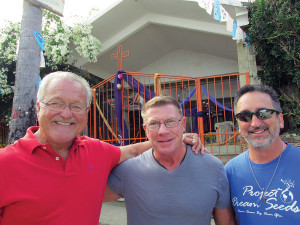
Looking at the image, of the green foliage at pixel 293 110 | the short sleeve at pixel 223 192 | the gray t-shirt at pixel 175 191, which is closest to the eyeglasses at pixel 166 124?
the gray t-shirt at pixel 175 191

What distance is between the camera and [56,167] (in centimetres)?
152

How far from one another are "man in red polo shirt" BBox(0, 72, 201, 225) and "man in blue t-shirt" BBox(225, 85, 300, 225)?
1.06m

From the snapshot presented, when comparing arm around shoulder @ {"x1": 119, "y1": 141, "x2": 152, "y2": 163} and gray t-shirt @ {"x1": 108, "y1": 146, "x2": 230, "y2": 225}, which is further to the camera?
arm around shoulder @ {"x1": 119, "y1": 141, "x2": 152, "y2": 163}

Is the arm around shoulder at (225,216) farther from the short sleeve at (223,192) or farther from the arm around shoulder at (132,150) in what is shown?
the arm around shoulder at (132,150)

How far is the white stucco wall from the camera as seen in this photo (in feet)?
26.1

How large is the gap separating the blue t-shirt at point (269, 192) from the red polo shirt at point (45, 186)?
1056 millimetres

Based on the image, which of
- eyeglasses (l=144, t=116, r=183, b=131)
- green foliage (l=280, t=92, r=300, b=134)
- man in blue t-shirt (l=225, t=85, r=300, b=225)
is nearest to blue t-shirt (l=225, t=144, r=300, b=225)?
man in blue t-shirt (l=225, t=85, r=300, b=225)

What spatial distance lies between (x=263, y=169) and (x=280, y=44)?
407cm

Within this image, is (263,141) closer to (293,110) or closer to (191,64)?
(293,110)

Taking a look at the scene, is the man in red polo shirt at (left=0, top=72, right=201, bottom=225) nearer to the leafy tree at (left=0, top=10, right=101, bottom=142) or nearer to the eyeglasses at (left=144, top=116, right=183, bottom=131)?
the eyeglasses at (left=144, top=116, right=183, bottom=131)

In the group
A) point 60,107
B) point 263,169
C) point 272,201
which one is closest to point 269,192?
point 272,201

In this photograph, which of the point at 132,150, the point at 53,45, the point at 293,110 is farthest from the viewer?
the point at 53,45

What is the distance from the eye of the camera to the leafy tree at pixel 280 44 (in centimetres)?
480

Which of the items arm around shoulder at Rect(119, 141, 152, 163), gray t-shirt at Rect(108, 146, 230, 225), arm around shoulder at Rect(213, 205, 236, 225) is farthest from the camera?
arm around shoulder at Rect(119, 141, 152, 163)
